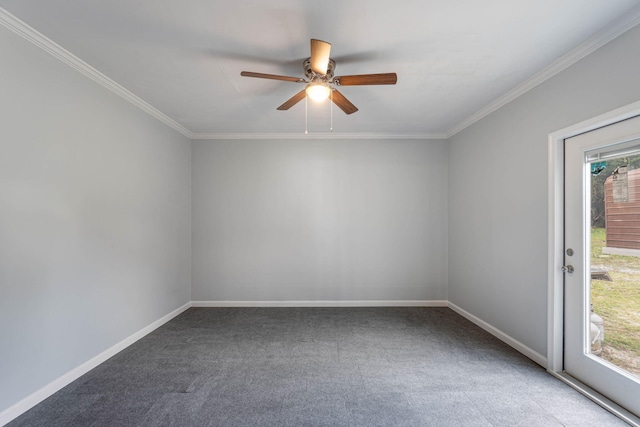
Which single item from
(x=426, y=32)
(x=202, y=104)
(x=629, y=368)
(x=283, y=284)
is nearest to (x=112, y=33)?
(x=202, y=104)

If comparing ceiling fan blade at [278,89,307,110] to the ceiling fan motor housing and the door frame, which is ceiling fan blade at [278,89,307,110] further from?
the door frame

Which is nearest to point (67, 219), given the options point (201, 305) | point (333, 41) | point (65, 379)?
point (65, 379)

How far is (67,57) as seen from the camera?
7.23 ft

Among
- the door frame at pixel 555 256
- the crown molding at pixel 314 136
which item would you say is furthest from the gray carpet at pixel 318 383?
the crown molding at pixel 314 136

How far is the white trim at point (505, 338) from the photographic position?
2.56 meters

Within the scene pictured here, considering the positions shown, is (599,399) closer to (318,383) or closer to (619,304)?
(619,304)

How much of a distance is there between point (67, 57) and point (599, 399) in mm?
4665

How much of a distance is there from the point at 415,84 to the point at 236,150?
2681 millimetres

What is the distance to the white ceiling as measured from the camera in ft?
5.65

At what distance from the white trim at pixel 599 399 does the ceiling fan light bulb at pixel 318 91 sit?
9.67 ft

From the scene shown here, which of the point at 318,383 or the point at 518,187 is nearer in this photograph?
the point at 318,383

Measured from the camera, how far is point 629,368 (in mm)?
1932

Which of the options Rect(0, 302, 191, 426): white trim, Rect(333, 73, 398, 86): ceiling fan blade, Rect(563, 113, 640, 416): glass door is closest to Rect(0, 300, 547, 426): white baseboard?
Rect(0, 302, 191, 426): white trim

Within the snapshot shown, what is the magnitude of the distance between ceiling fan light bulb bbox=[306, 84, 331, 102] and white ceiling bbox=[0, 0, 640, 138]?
25 cm
